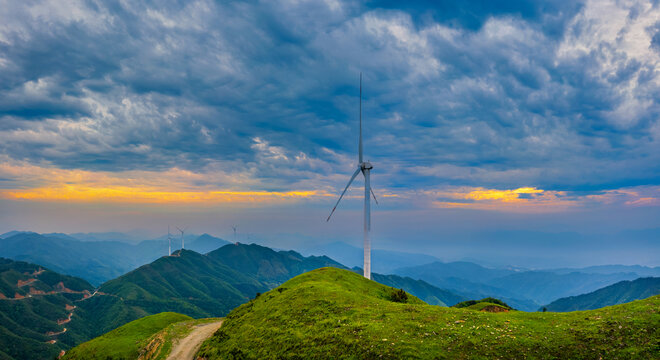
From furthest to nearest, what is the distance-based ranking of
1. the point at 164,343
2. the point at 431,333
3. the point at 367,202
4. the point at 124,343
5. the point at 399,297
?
the point at 367,202
the point at 124,343
the point at 399,297
the point at 164,343
the point at 431,333

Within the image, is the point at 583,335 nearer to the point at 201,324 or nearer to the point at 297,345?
the point at 297,345

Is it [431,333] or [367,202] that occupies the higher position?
[367,202]

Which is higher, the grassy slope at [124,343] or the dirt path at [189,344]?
the dirt path at [189,344]

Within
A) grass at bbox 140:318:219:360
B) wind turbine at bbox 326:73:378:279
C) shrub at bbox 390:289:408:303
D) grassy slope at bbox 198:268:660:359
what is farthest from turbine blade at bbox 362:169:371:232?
grass at bbox 140:318:219:360

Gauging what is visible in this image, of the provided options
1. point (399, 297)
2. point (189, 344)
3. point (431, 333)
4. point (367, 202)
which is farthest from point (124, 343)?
point (431, 333)

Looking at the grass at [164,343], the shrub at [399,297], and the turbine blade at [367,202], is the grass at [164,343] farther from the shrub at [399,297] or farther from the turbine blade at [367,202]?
the turbine blade at [367,202]

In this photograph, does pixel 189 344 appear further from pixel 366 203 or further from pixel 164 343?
pixel 366 203

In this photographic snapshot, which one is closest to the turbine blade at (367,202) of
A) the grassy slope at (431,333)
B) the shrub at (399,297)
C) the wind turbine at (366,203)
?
the wind turbine at (366,203)

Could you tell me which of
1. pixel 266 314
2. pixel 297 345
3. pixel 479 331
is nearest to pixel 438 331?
pixel 479 331

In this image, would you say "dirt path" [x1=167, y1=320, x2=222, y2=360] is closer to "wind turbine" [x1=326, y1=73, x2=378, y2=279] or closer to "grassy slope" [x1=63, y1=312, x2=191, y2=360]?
"grassy slope" [x1=63, y1=312, x2=191, y2=360]
